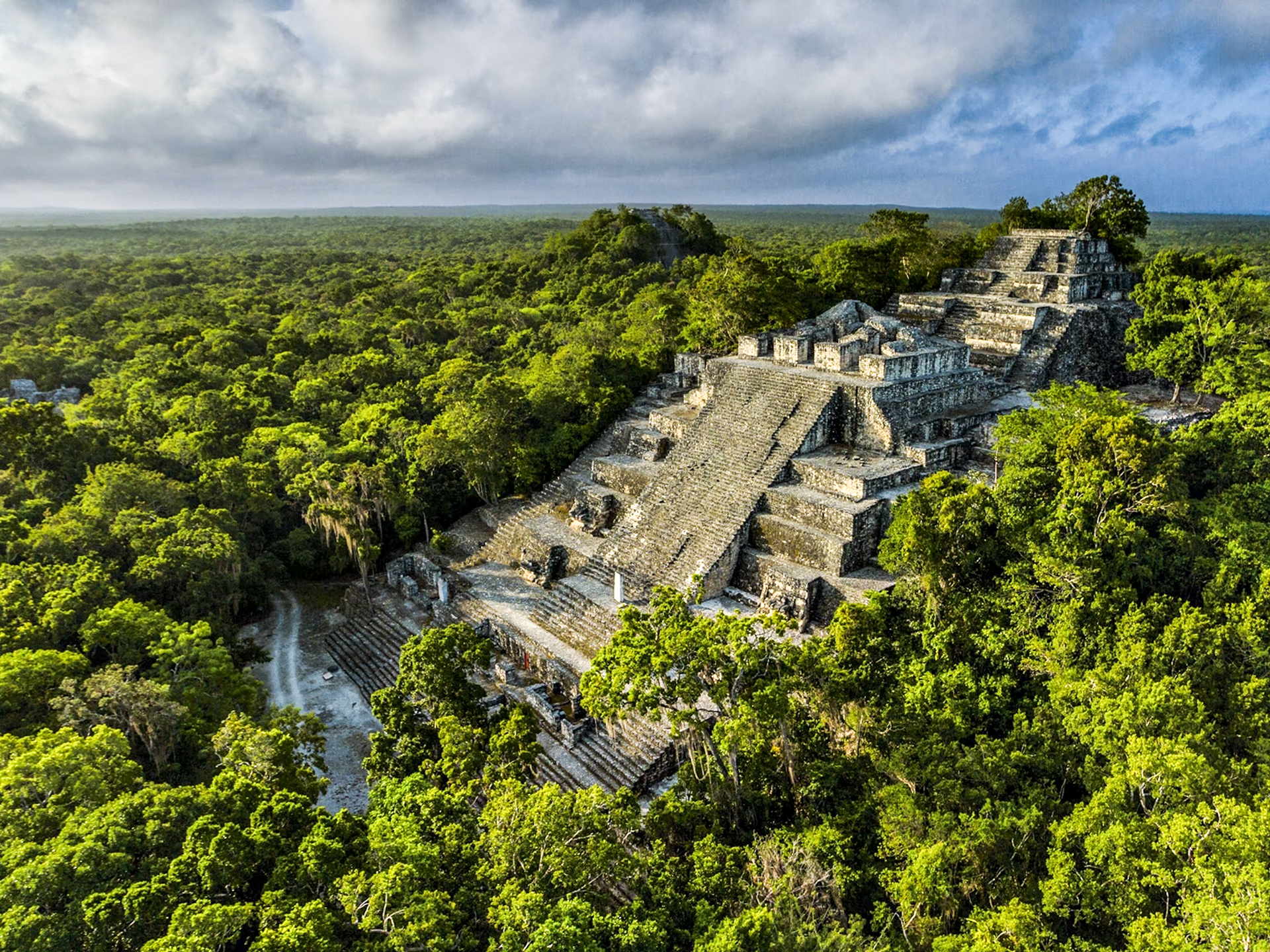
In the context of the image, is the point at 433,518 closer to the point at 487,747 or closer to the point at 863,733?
the point at 487,747

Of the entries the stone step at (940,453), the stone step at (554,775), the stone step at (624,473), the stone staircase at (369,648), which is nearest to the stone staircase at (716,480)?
the stone step at (624,473)

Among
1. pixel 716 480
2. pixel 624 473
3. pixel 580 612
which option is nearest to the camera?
pixel 580 612

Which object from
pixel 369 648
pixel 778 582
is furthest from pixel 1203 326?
pixel 369 648

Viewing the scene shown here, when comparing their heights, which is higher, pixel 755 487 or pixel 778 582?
pixel 755 487

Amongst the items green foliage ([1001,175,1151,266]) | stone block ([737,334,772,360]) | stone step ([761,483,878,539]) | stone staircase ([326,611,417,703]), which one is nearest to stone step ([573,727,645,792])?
stone staircase ([326,611,417,703])

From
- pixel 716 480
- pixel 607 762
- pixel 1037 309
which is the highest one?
pixel 1037 309

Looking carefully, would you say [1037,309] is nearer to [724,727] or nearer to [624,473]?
[624,473]

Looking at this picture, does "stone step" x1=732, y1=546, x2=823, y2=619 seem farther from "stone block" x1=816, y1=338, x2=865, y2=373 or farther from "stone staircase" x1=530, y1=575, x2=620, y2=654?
"stone block" x1=816, y1=338, x2=865, y2=373
